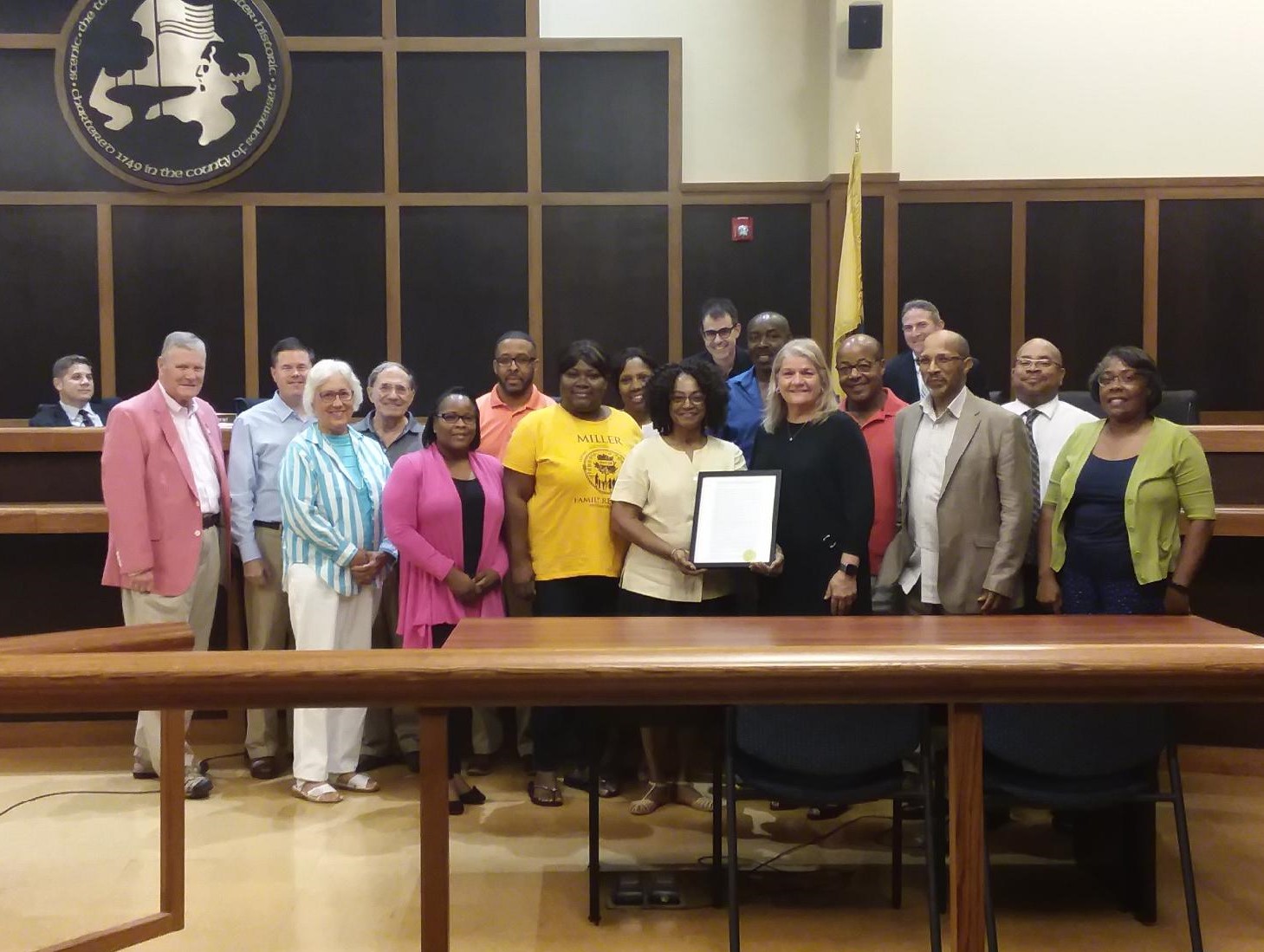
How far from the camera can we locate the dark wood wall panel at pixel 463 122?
6547 millimetres

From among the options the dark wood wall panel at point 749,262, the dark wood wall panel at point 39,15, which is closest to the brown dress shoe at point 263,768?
the dark wood wall panel at point 749,262

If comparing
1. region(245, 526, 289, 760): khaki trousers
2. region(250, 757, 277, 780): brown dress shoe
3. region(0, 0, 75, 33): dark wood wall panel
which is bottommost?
region(250, 757, 277, 780): brown dress shoe

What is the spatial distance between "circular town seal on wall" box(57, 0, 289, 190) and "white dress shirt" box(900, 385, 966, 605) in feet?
14.9

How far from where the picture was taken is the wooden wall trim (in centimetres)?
651

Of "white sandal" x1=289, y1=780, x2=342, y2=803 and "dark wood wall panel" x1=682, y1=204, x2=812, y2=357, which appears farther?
"dark wood wall panel" x1=682, y1=204, x2=812, y2=357

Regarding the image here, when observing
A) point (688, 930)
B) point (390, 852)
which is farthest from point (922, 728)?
point (390, 852)

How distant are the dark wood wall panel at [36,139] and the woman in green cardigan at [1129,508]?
5.39 m

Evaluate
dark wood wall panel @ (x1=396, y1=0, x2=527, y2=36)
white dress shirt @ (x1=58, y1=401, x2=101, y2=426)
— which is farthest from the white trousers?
dark wood wall panel @ (x1=396, y1=0, x2=527, y2=36)

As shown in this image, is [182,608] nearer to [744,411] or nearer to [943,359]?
[744,411]

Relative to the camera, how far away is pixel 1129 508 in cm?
333

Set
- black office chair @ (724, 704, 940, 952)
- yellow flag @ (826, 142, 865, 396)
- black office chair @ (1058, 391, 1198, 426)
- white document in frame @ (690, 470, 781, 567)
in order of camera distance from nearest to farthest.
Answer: black office chair @ (724, 704, 940, 952)
white document in frame @ (690, 470, 781, 567)
black office chair @ (1058, 391, 1198, 426)
yellow flag @ (826, 142, 865, 396)

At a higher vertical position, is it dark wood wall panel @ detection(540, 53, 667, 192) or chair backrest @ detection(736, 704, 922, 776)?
dark wood wall panel @ detection(540, 53, 667, 192)

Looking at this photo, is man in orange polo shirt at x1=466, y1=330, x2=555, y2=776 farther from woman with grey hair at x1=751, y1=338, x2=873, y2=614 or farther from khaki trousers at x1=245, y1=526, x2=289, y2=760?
woman with grey hair at x1=751, y1=338, x2=873, y2=614

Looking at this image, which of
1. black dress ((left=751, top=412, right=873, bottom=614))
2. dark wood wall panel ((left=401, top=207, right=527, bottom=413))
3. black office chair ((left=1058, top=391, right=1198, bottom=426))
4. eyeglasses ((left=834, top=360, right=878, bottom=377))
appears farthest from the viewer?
dark wood wall panel ((left=401, top=207, right=527, bottom=413))
